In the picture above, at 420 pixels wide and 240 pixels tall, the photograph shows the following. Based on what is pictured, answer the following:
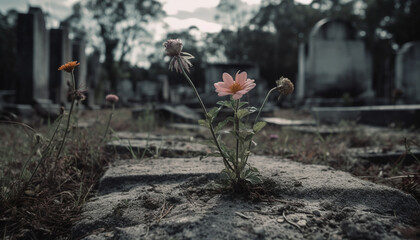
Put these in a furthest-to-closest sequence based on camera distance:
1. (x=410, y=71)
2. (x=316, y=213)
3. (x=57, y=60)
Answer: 1. (x=410, y=71)
2. (x=57, y=60)
3. (x=316, y=213)

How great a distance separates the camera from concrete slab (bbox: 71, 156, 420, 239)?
0.85 metres

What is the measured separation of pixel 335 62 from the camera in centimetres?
857

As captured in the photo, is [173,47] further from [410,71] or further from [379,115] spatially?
[410,71]

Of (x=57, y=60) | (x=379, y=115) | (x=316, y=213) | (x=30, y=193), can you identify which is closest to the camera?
(x=316, y=213)

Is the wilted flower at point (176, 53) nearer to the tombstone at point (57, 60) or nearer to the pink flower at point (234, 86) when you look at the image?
the pink flower at point (234, 86)

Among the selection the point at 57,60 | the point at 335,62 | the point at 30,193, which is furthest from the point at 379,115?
the point at 57,60

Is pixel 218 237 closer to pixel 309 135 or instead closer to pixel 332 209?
pixel 332 209

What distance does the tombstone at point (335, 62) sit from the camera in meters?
8.52

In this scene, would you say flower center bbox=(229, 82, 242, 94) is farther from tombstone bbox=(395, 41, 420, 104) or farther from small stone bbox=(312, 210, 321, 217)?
tombstone bbox=(395, 41, 420, 104)

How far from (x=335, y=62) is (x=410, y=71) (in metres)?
3.41

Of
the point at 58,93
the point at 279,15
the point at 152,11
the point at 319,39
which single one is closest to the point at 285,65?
the point at 279,15

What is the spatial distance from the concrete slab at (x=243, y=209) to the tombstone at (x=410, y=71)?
10440mm

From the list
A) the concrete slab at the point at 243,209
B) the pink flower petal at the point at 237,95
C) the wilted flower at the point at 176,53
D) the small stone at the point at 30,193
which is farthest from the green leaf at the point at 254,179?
the small stone at the point at 30,193

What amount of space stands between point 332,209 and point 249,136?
369 millimetres
